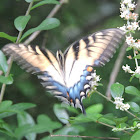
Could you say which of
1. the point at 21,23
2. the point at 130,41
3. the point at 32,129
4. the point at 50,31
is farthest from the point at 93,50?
the point at 50,31

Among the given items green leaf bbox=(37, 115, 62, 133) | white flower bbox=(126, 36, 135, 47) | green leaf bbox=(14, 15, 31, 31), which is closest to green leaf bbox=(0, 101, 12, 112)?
green leaf bbox=(37, 115, 62, 133)

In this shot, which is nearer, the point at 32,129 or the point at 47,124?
the point at 32,129

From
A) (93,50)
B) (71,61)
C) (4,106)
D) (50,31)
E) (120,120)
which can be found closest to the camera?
(120,120)

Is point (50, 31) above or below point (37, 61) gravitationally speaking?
above

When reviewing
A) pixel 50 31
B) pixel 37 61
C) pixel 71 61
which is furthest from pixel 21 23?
pixel 50 31

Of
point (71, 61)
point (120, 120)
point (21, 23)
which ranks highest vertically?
point (21, 23)

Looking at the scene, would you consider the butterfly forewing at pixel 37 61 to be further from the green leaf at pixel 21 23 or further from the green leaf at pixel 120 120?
the green leaf at pixel 120 120

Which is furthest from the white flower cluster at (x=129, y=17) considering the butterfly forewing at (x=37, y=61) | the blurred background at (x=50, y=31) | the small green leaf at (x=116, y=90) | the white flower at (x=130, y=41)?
the blurred background at (x=50, y=31)

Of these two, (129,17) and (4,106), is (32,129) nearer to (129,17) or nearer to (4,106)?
(4,106)

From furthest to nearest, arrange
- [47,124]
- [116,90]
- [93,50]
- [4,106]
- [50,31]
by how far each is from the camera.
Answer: [50,31] → [47,124] → [93,50] → [4,106] → [116,90]
